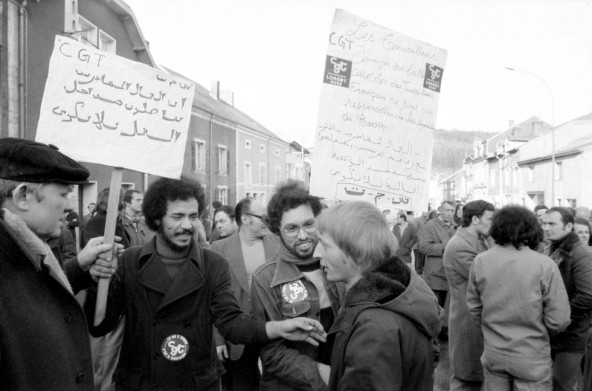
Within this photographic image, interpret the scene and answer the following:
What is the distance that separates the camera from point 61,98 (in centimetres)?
263

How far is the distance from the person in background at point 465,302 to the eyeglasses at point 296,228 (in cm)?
254

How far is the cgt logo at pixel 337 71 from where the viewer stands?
338cm

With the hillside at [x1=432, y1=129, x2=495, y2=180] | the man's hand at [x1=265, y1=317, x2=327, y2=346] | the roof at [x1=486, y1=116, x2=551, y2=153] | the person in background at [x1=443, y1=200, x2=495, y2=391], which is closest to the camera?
the man's hand at [x1=265, y1=317, x2=327, y2=346]

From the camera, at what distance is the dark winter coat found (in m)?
2.69

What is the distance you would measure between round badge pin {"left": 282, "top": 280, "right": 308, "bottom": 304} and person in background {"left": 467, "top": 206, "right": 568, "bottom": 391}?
6.21 ft

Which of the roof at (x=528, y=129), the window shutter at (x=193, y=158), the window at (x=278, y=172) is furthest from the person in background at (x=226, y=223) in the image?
the roof at (x=528, y=129)

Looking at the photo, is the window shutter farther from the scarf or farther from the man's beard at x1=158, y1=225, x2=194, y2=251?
the scarf

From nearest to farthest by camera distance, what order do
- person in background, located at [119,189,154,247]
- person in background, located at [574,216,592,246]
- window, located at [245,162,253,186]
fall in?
person in background, located at [119,189,154,247] < person in background, located at [574,216,592,246] < window, located at [245,162,253,186]

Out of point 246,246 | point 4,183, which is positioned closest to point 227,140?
point 246,246

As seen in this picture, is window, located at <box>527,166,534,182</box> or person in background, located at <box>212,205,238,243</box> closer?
person in background, located at <box>212,205,238,243</box>

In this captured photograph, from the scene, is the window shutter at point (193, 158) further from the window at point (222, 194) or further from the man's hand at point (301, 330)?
the man's hand at point (301, 330)

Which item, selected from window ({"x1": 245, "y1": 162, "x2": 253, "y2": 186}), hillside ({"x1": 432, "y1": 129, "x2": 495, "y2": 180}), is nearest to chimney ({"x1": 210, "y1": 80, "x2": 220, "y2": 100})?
window ({"x1": 245, "y1": 162, "x2": 253, "y2": 186})

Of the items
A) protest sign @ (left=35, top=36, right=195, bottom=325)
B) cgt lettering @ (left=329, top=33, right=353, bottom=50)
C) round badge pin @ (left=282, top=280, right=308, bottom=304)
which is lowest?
round badge pin @ (left=282, top=280, right=308, bottom=304)

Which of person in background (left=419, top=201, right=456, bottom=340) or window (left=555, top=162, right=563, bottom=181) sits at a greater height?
window (left=555, top=162, right=563, bottom=181)
